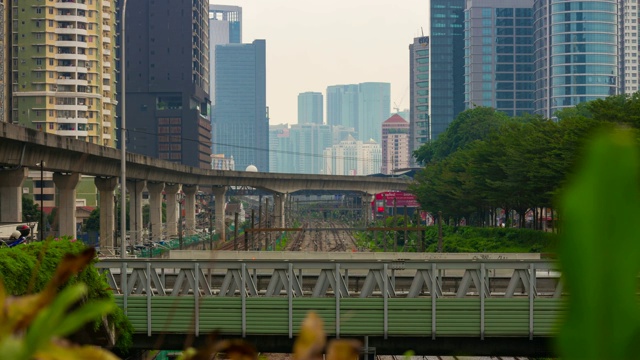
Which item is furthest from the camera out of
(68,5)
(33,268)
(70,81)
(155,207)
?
(70,81)

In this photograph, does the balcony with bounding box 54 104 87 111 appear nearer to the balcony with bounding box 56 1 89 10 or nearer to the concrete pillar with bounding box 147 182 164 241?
the balcony with bounding box 56 1 89 10

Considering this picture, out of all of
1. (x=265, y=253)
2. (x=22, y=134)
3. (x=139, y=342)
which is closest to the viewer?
(x=139, y=342)

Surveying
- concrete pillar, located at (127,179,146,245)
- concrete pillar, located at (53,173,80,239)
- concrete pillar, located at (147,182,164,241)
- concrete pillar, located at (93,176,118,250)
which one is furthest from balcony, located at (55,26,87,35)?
concrete pillar, located at (53,173,80,239)

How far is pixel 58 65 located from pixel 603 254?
147 m

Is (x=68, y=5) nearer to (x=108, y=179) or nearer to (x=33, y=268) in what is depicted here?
(x=108, y=179)

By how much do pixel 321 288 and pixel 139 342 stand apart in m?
5.06

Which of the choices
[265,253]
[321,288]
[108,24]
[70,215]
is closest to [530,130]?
[265,253]

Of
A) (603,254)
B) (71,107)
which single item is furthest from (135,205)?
(603,254)

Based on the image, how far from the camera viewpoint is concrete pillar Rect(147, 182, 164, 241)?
349 feet

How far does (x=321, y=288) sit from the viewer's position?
27328 millimetres

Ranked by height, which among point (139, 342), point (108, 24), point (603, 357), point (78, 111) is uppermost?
point (108, 24)

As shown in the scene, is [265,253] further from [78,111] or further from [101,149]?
[78,111]

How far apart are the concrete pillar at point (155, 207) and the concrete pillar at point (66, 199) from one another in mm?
27504

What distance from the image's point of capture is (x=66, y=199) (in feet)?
238
